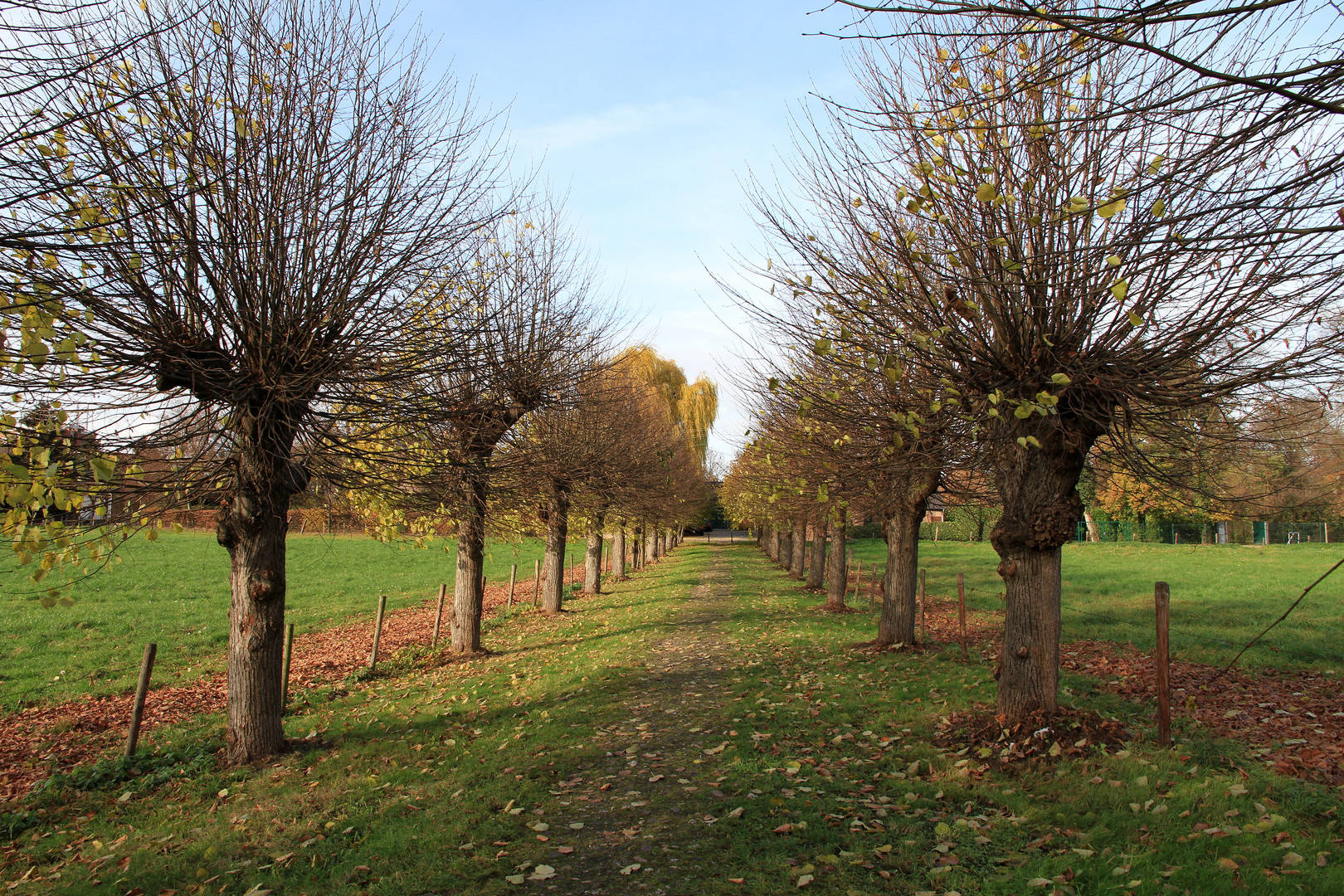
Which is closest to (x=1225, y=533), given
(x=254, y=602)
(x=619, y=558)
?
(x=619, y=558)

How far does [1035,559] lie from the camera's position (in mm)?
6684

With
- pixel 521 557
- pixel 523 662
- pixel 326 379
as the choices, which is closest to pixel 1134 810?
pixel 326 379

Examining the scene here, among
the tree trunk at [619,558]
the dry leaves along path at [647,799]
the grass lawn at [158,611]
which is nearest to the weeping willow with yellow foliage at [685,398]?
the tree trunk at [619,558]

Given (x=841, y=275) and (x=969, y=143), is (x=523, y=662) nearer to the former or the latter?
(x=841, y=275)

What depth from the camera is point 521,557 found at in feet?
146

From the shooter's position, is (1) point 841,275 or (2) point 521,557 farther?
(2) point 521,557

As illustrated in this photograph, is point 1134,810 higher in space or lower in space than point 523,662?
higher

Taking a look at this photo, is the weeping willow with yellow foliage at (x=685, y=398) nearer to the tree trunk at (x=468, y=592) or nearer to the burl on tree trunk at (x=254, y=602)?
the tree trunk at (x=468, y=592)

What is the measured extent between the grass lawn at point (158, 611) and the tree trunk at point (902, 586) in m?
8.57

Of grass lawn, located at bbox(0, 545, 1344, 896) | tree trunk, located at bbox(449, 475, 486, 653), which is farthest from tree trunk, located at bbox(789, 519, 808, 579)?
grass lawn, located at bbox(0, 545, 1344, 896)

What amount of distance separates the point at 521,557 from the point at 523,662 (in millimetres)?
33235

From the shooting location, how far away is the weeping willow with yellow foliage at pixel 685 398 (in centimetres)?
3006

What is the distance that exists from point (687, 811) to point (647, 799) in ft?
1.40

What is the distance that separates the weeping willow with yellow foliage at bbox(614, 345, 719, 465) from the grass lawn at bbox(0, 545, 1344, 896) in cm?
2102
